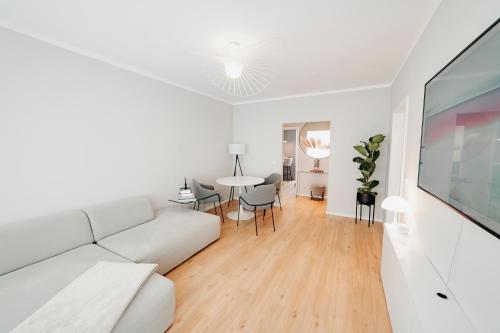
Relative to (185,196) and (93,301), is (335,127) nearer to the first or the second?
(185,196)

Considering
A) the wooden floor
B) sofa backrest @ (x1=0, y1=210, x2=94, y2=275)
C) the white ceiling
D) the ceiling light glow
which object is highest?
the white ceiling

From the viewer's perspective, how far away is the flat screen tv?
2.47 feet

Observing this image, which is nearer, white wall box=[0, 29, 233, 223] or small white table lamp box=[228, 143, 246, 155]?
white wall box=[0, 29, 233, 223]

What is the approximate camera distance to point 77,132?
7.36ft

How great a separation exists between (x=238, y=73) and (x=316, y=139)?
3980 mm

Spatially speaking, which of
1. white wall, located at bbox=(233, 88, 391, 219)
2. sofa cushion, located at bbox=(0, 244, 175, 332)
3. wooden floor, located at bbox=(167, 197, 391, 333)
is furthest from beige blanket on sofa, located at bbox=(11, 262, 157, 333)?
white wall, located at bbox=(233, 88, 391, 219)

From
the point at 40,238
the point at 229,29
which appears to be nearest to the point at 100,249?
the point at 40,238

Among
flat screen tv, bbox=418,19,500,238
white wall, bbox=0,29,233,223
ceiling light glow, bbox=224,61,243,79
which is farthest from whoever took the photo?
ceiling light glow, bbox=224,61,243,79

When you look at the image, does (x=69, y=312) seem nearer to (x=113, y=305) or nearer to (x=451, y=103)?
(x=113, y=305)

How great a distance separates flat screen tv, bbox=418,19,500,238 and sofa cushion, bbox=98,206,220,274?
95.3 inches

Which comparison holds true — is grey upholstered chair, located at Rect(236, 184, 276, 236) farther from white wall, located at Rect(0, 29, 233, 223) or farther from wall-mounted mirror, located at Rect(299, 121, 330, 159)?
wall-mounted mirror, located at Rect(299, 121, 330, 159)

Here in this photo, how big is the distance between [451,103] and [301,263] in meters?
2.13

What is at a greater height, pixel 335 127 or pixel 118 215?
pixel 335 127

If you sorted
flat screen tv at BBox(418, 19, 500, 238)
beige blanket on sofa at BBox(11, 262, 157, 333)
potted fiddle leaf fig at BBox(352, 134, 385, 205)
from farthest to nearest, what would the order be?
potted fiddle leaf fig at BBox(352, 134, 385, 205) → beige blanket on sofa at BBox(11, 262, 157, 333) → flat screen tv at BBox(418, 19, 500, 238)
